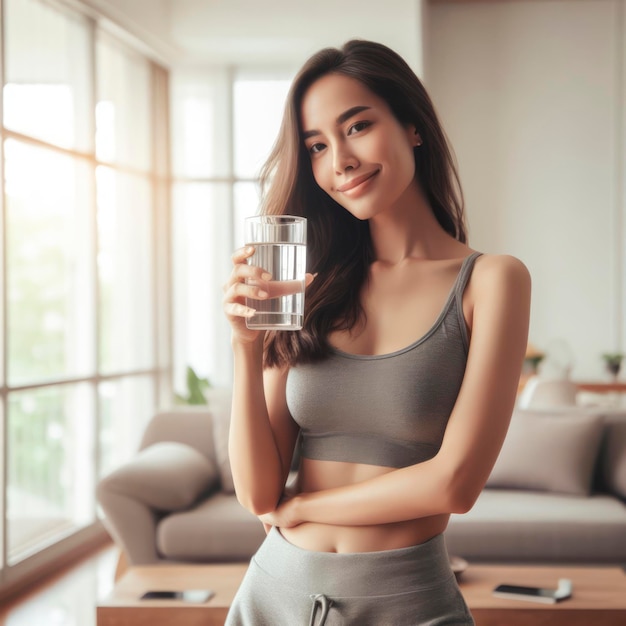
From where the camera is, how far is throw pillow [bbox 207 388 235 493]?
3.62m

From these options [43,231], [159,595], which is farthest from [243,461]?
[43,231]

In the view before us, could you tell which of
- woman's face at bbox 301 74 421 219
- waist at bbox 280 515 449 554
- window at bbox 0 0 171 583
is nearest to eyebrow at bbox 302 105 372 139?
woman's face at bbox 301 74 421 219

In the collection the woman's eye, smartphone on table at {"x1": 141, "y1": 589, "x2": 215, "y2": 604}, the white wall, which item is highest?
the white wall

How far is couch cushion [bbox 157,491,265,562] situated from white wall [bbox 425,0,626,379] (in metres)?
3.91

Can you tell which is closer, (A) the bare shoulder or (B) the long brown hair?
(A) the bare shoulder

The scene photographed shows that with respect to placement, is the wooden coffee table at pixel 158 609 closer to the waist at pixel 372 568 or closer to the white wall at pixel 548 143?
the waist at pixel 372 568

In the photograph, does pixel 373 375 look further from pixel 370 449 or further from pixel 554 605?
pixel 554 605

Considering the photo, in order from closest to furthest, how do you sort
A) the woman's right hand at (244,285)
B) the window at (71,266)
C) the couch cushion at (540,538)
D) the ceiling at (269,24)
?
1. the woman's right hand at (244,285)
2. the couch cushion at (540,538)
3. the window at (71,266)
4. the ceiling at (269,24)

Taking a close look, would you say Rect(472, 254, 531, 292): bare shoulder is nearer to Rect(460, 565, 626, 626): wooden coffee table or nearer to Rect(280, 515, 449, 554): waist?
Rect(280, 515, 449, 554): waist

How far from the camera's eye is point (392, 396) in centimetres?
112

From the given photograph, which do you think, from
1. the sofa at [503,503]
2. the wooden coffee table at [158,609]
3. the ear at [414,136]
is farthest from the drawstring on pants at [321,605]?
the sofa at [503,503]

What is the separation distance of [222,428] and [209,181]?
11.1 feet

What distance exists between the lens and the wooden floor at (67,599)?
3.36m

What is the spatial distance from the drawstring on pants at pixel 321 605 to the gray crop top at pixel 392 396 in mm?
190
